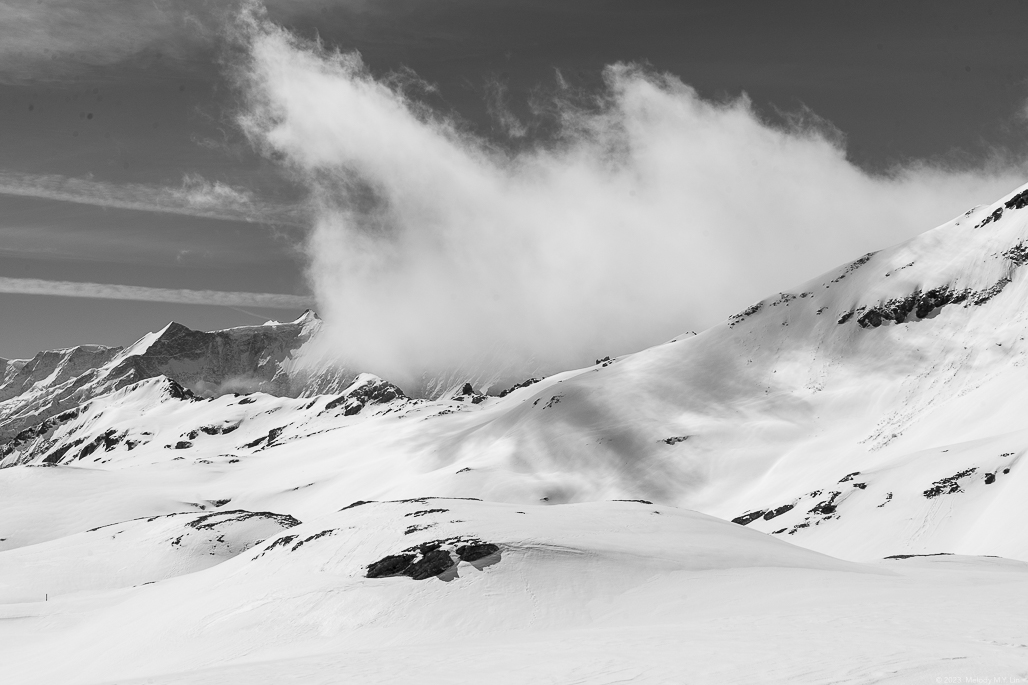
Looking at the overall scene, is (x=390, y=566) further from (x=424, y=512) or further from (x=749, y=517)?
(x=749, y=517)

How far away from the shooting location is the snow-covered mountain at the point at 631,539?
23969mm

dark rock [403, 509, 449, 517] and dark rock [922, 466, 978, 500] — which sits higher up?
dark rock [922, 466, 978, 500]

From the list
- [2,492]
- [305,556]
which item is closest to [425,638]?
[305,556]

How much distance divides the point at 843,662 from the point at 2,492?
170658 mm

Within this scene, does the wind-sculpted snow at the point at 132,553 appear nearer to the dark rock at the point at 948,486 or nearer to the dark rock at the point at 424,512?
the dark rock at the point at 424,512

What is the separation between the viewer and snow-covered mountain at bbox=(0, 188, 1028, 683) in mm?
23969

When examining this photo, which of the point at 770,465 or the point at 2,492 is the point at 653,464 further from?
the point at 2,492

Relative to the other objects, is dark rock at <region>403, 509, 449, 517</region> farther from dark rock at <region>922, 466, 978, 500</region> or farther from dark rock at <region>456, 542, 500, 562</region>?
dark rock at <region>922, 466, 978, 500</region>

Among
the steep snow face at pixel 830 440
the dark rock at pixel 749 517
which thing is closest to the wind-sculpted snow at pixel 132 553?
the steep snow face at pixel 830 440

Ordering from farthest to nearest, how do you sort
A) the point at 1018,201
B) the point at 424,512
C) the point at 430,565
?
the point at 1018,201 < the point at 424,512 < the point at 430,565

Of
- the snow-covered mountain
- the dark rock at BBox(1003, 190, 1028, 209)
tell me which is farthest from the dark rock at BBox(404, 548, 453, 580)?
the dark rock at BBox(1003, 190, 1028, 209)

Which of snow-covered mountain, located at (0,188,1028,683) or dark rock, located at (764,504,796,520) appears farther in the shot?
dark rock, located at (764,504,796,520)

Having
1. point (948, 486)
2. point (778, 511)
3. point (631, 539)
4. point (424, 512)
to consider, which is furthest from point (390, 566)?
point (778, 511)

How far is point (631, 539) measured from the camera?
44.1 meters
